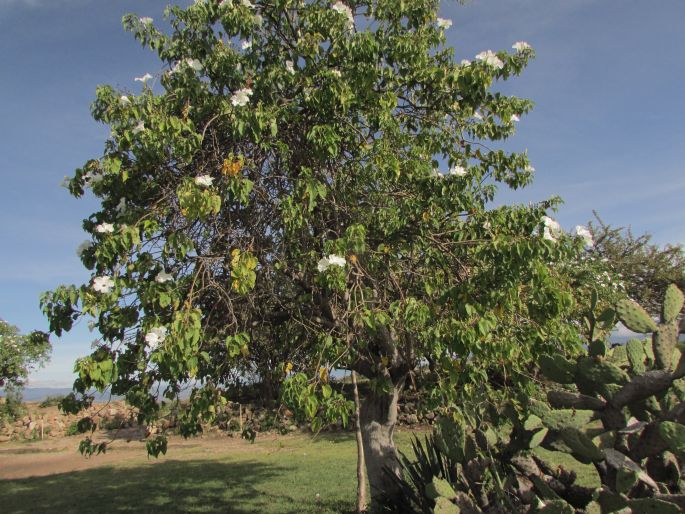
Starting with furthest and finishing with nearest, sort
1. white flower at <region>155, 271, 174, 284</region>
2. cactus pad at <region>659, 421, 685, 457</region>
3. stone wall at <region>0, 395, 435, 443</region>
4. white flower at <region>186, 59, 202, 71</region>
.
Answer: stone wall at <region>0, 395, 435, 443</region> → white flower at <region>186, 59, 202, 71</region> → white flower at <region>155, 271, 174, 284</region> → cactus pad at <region>659, 421, 685, 457</region>

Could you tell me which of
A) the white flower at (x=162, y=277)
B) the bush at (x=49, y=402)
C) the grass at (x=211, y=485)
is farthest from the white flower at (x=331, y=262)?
the bush at (x=49, y=402)

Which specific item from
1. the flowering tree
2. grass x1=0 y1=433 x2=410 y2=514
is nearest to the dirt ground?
grass x1=0 y1=433 x2=410 y2=514

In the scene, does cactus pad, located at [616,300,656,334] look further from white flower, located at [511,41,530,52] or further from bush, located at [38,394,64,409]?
bush, located at [38,394,64,409]

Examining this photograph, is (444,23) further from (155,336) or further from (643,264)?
(643,264)

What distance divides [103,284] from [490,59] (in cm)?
409

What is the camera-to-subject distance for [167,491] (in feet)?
35.5

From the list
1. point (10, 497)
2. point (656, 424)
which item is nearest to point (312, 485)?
point (10, 497)

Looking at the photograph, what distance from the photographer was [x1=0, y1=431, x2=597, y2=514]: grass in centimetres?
926

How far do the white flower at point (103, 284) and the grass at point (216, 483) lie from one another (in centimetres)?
539

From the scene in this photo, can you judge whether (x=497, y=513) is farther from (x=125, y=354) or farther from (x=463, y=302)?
(x=125, y=354)

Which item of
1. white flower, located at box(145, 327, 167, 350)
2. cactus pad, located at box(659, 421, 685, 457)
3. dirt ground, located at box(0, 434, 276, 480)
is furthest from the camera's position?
dirt ground, located at box(0, 434, 276, 480)

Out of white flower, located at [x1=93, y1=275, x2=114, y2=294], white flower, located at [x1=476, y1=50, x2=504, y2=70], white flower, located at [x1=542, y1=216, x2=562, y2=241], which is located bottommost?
white flower, located at [x1=93, y1=275, x2=114, y2=294]

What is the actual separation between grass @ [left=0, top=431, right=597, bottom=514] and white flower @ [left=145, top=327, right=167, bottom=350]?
522cm

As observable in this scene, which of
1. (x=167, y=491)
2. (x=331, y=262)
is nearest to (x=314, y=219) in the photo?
(x=331, y=262)
